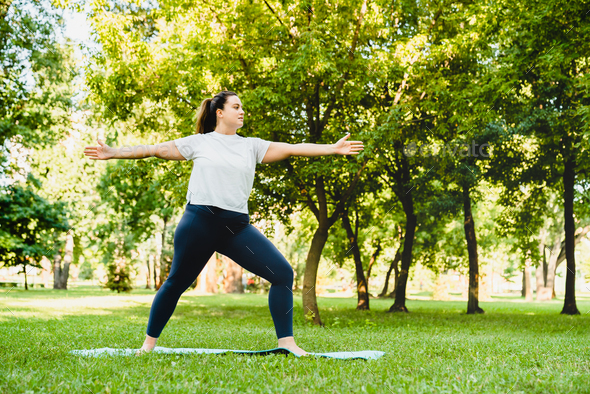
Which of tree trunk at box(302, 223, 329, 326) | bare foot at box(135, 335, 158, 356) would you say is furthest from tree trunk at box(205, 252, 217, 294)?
bare foot at box(135, 335, 158, 356)

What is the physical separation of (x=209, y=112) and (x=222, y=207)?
102cm

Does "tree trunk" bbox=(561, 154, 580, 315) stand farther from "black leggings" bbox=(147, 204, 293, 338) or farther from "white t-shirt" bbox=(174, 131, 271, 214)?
"white t-shirt" bbox=(174, 131, 271, 214)

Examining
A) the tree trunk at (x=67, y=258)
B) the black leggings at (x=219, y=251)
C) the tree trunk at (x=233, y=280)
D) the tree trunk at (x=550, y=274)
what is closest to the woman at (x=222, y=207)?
the black leggings at (x=219, y=251)

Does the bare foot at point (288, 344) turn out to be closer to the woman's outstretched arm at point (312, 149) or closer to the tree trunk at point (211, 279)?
the woman's outstretched arm at point (312, 149)

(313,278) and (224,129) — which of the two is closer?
(224,129)

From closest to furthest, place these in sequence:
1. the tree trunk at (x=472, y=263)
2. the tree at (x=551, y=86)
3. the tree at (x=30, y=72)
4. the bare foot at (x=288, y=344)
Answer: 1. the bare foot at (x=288, y=344)
2. the tree at (x=551, y=86)
3. the tree at (x=30, y=72)
4. the tree trunk at (x=472, y=263)

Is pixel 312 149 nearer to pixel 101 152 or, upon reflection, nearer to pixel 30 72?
pixel 101 152

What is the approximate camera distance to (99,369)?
Result: 3.60 m

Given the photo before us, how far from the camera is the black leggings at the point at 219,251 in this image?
401cm

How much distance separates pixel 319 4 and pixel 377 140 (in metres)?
2.98

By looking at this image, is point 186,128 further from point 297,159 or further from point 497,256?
point 497,256

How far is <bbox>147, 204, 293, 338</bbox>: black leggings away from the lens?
13.1ft

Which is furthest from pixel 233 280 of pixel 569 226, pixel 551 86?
pixel 551 86

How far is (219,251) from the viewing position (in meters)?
4.14
